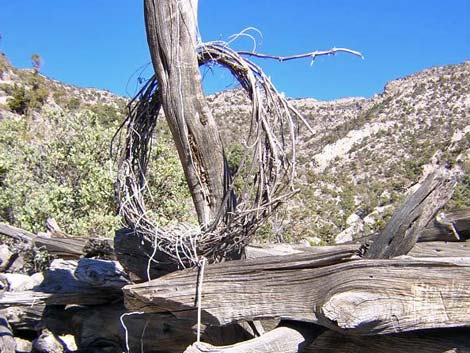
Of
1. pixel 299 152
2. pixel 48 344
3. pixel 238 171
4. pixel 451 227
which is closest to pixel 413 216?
pixel 238 171

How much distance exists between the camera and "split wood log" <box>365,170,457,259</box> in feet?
Result: 8.91

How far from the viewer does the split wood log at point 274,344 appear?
2.88 m

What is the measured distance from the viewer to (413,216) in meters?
Answer: 2.78

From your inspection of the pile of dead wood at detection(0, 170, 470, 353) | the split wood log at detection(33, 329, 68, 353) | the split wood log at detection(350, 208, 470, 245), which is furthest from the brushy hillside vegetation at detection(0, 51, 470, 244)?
the split wood log at detection(33, 329, 68, 353)

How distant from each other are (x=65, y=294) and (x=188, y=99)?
A: 2.51 m

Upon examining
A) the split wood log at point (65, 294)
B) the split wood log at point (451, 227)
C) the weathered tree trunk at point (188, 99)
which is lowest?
the split wood log at point (65, 294)

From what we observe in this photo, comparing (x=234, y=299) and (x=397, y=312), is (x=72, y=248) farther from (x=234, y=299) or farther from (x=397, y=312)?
(x=397, y=312)

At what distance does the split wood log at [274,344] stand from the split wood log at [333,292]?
0.29ft

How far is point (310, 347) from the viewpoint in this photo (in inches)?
121

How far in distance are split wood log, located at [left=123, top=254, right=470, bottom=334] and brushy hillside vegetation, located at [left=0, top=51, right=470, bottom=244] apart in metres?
0.78

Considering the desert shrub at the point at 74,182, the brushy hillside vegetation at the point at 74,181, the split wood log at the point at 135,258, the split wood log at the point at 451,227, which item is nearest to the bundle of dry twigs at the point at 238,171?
the split wood log at the point at 135,258

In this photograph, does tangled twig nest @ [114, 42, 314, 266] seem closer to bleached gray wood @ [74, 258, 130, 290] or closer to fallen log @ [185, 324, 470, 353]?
fallen log @ [185, 324, 470, 353]

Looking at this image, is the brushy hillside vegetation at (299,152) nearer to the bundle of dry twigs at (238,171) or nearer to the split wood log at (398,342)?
the bundle of dry twigs at (238,171)

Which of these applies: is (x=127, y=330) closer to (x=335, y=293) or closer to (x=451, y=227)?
(x=335, y=293)
